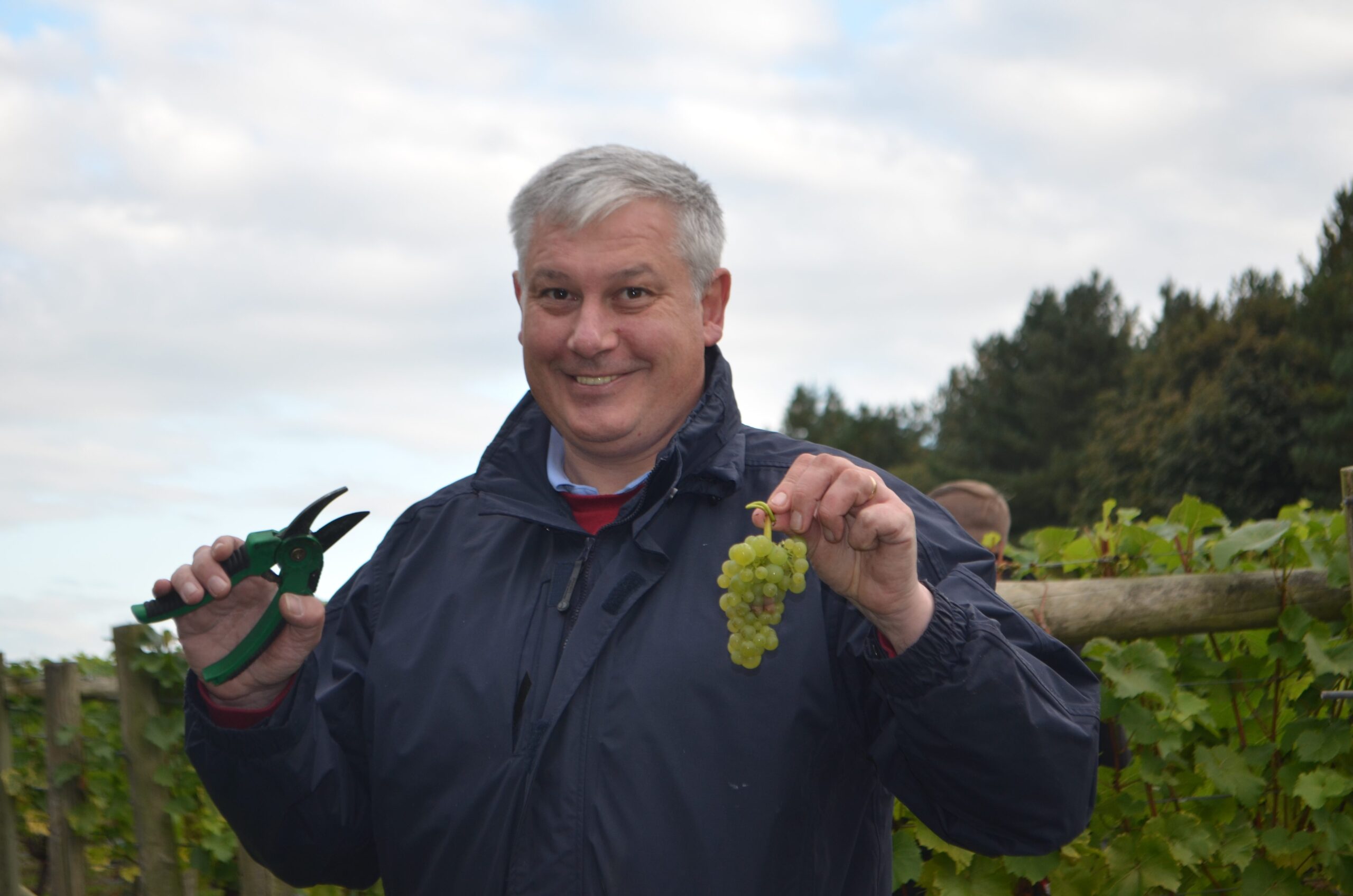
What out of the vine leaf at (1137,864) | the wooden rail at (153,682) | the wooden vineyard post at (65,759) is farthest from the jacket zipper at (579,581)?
the wooden vineyard post at (65,759)

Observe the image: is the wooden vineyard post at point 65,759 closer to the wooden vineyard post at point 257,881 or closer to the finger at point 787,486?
the wooden vineyard post at point 257,881

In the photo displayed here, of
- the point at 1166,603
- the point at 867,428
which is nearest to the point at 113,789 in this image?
the point at 1166,603

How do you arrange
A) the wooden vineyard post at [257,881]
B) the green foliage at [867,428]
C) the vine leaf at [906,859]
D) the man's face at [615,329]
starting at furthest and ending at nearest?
1. the green foliage at [867,428]
2. the wooden vineyard post at [257,881]
3. the vine leaf at [906,859]
4. the man's face at [615,329]

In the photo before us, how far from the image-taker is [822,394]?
68.3 m

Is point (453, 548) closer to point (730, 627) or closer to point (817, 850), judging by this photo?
point (730, 627)

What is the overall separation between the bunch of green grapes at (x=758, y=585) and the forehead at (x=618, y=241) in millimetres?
668

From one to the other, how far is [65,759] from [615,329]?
370 centimetres

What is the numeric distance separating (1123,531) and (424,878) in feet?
8.49

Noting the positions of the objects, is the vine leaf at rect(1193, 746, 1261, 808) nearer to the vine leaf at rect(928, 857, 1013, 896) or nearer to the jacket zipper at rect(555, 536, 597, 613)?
the vine leaf at rect(928, 857, 1013, 896)

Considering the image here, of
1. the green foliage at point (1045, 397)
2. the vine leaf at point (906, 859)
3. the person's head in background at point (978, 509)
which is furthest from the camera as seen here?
the green foliage at point (1045, 397)

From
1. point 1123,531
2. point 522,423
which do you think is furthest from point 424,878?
point 1123,531

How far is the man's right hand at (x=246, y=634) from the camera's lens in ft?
7.23

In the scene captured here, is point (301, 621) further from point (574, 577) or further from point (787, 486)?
point (787, 486)

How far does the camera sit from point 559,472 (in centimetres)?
251
